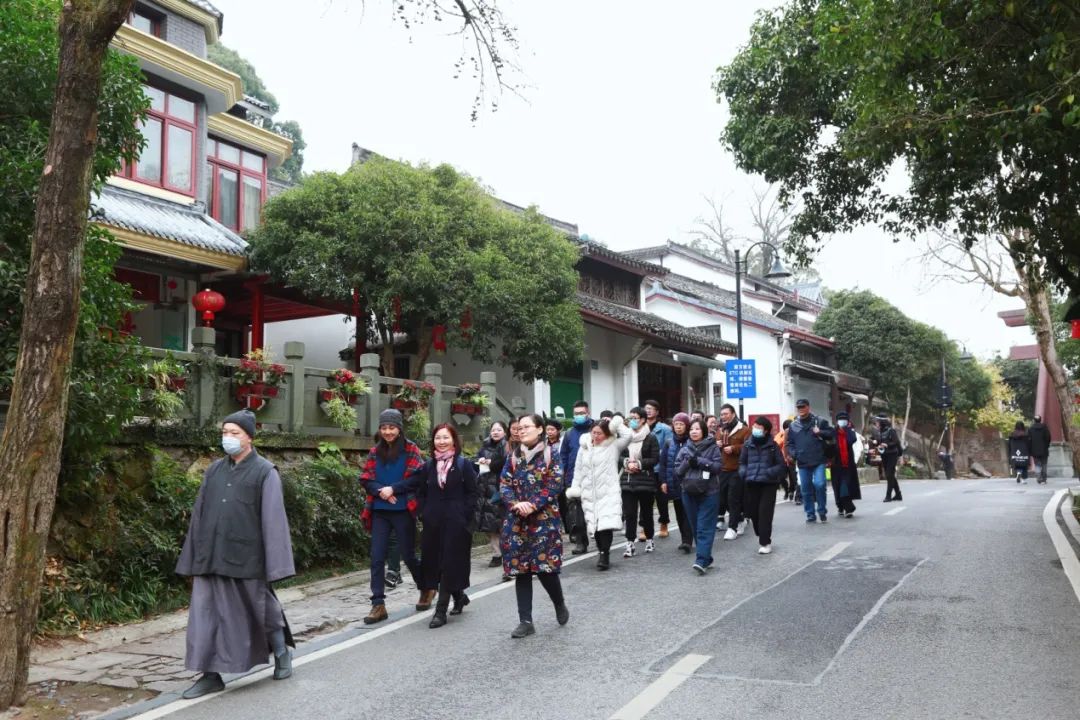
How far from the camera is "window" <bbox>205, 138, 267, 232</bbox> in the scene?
64.0 ft

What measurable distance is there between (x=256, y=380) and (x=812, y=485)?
8610mm

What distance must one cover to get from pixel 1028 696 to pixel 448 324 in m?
12.9

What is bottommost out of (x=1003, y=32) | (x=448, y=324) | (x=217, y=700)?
(x=217, y=700)

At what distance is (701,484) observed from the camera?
34.7 feet

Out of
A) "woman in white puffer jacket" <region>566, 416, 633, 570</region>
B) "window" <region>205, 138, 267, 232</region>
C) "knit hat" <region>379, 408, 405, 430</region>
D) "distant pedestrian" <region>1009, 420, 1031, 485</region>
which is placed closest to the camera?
"knit hat" <region>379, 408, 405, 430</region>

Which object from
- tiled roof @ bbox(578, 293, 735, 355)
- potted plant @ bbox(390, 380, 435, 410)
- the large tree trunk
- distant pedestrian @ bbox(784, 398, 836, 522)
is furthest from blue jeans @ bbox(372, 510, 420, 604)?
tiled roof @ bbox(578, 293, 735, 355)

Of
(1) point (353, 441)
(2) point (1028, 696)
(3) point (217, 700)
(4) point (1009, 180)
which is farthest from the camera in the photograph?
(1) point (353, 441)

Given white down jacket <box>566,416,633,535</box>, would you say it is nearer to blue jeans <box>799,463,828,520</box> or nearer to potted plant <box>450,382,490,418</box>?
blue jeans <box>799,463,828,520</box>

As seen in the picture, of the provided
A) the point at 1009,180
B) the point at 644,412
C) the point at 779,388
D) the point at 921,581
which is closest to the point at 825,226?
the point at 1009,180

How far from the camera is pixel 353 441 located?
13.3 metres

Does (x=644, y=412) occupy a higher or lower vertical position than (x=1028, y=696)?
higher

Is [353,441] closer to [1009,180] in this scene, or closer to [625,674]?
[625,674]

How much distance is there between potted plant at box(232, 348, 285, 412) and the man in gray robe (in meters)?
5.26

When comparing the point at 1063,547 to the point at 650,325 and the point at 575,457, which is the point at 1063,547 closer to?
the point at 575,457
